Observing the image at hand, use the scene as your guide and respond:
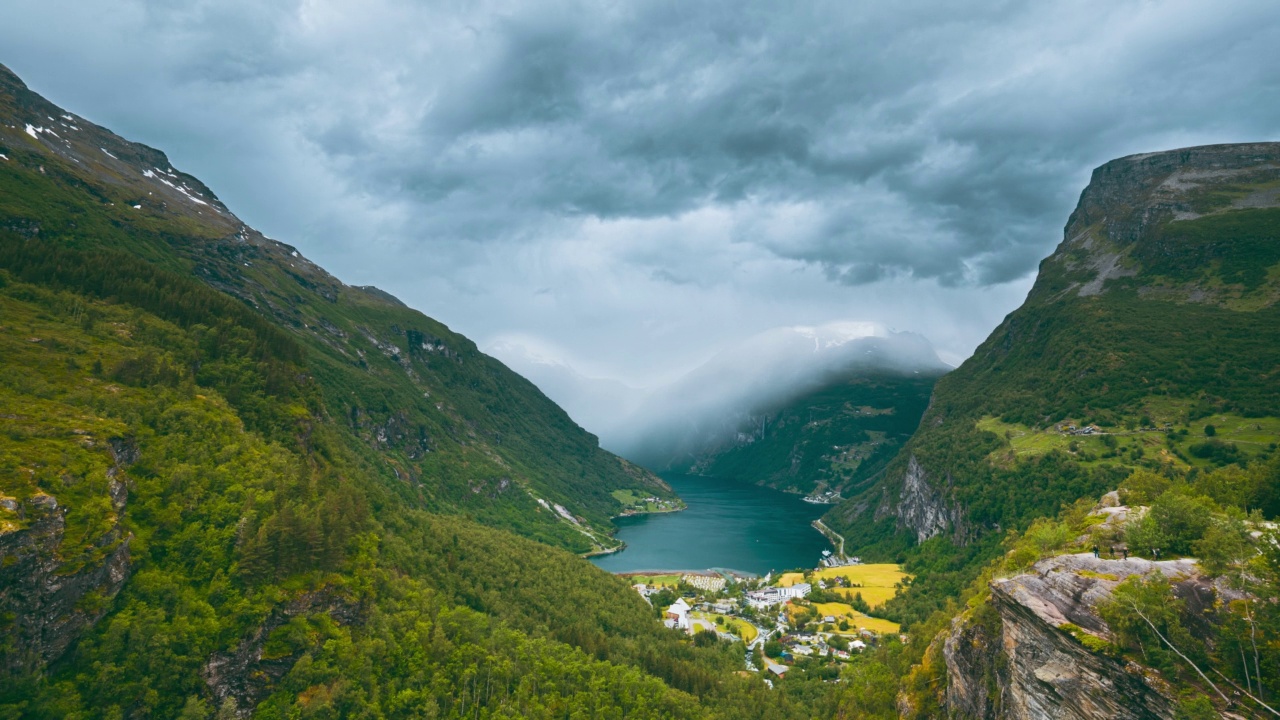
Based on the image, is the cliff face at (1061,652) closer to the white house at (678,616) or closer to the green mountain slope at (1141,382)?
the white house at (678,616)

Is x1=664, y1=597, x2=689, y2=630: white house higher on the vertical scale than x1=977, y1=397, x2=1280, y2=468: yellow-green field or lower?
lower

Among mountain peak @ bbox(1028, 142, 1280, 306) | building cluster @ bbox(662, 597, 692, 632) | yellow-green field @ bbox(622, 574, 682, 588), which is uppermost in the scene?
mountain peak @ bbox(1028, 142, 1280, 306)

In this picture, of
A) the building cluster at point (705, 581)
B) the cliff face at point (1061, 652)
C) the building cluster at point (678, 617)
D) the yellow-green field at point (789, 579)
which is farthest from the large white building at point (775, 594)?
the cliff face at point (1061, 652)

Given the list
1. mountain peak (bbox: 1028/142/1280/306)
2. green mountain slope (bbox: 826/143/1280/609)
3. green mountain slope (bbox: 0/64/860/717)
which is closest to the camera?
green mountain slope (bbox: 0/64/860/717)

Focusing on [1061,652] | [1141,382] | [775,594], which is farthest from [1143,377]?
[1061,652]

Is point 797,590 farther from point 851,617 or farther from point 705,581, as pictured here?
point 705,581

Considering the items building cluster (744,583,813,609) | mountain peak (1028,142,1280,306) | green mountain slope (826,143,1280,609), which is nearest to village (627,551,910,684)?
building cluster (744,583,813,609)

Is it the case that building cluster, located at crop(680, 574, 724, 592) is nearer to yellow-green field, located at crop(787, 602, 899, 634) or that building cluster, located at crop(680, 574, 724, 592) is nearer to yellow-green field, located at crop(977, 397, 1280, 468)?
yellow-green field, located at crop(787, 602, 899, 634)
